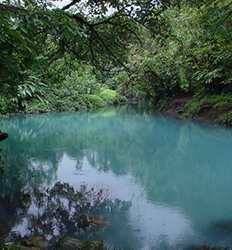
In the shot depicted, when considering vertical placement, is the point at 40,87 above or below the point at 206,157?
above

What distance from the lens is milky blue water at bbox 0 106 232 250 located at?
888 cm

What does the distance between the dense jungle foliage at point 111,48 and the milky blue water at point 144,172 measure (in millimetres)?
2300

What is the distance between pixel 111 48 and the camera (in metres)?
12.0

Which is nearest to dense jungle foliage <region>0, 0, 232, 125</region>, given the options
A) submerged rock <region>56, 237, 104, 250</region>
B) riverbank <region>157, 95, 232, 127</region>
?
riverbank <region>157, 95, 232, 127</region>

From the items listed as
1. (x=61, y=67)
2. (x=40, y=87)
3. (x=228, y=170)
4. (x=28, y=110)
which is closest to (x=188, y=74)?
(x=28, y=110)

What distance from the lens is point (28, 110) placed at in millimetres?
39062

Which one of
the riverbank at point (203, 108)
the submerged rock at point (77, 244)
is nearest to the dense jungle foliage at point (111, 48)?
the riverbank at point (203, 108)

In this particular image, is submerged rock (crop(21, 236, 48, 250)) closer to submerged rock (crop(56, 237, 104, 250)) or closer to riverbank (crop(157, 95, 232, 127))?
submerged rock (crop(56, 237, 104, 250))

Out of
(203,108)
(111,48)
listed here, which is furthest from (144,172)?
(203,108)

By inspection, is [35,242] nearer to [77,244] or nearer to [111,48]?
[77,244]

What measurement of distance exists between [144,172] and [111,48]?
16.1 ft

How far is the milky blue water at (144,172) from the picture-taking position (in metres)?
8.88

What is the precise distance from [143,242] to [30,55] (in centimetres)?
434

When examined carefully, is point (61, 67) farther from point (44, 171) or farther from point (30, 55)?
point (30, 55)
